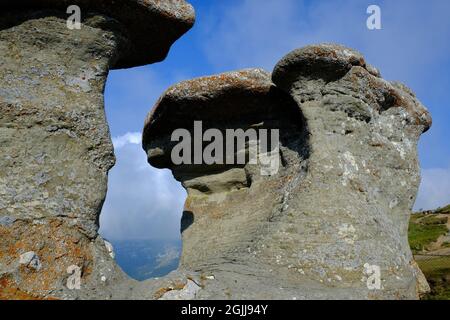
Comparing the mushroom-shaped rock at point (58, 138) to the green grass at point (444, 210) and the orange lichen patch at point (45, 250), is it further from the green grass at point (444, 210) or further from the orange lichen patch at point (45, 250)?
the green grass at point (444, 210)

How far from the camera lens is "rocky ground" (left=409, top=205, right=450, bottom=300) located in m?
18.2

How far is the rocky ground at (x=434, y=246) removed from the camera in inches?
717

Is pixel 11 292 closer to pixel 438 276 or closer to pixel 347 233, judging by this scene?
pixel 347 233

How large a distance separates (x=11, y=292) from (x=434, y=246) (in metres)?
29.0

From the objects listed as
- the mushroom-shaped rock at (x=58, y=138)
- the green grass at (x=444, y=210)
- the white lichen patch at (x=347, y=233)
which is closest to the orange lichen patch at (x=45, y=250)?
the mushroom-shaped rock at (x=58, y=138)

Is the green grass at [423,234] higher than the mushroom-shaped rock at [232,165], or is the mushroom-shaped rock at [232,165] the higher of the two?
the green grass at [423,234]

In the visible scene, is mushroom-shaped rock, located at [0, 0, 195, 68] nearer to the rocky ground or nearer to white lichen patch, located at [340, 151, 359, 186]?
white lichen patch, located at [340, 151, 359, 186]

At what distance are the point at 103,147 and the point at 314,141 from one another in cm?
264

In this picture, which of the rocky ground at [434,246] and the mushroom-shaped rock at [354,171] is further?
the rocky ground at [434,246]

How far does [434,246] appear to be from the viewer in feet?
94.7

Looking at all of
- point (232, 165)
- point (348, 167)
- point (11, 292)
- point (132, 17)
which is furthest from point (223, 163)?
point (11, 292)

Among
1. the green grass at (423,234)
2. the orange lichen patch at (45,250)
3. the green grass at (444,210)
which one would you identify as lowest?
the orange lichen patch at (45,250)

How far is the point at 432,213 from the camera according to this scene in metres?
37.9
